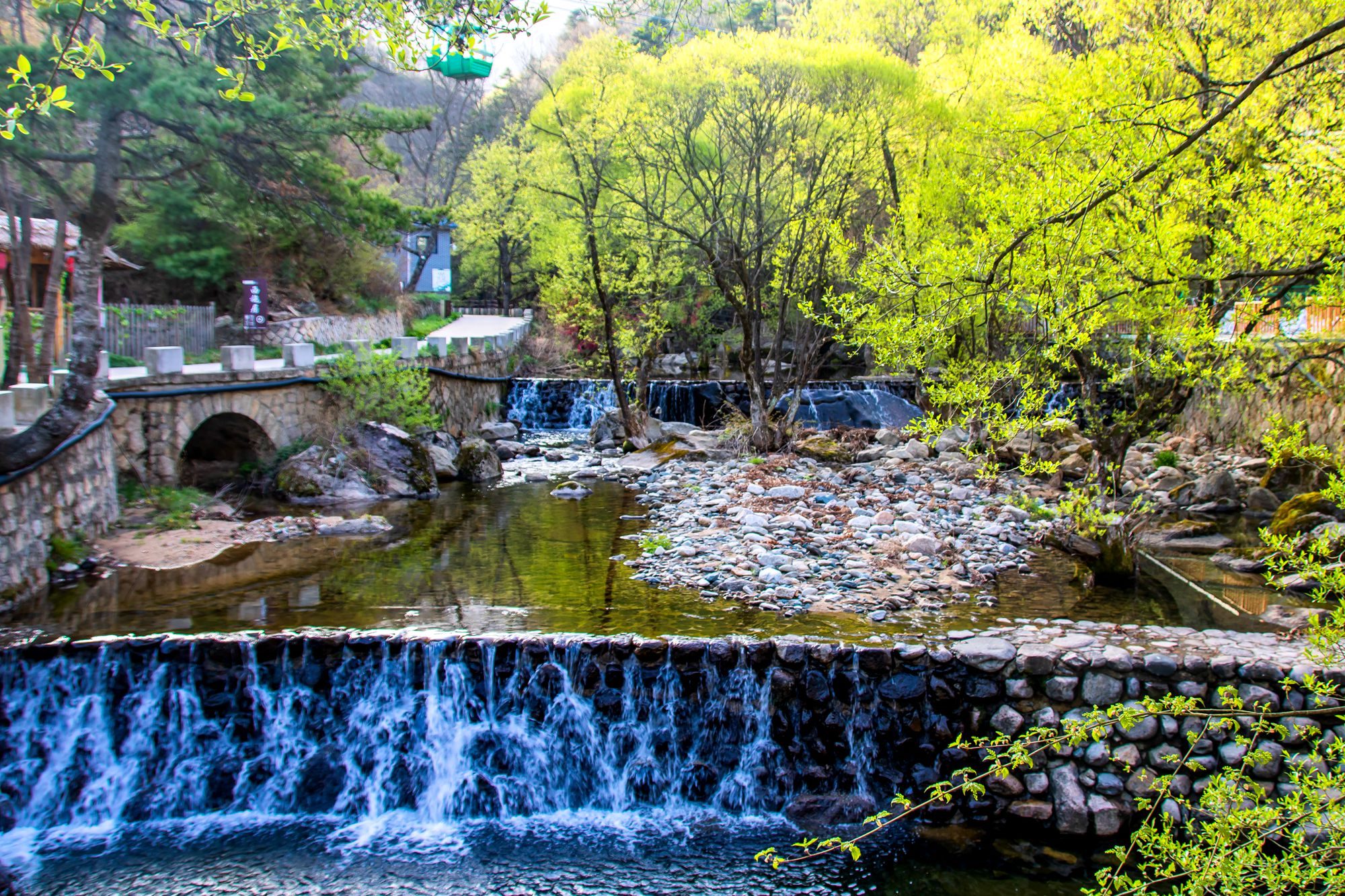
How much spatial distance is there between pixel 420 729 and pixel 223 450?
9.55 metres

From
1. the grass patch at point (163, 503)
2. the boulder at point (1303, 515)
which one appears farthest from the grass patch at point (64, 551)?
the boulder at point (1303, 515)

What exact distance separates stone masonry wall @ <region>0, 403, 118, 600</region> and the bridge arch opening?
2342 millimetres

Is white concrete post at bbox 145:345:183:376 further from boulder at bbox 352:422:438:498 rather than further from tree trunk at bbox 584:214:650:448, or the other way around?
tree trunk at bbox 584:214:650:448

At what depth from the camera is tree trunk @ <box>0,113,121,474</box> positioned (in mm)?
9109

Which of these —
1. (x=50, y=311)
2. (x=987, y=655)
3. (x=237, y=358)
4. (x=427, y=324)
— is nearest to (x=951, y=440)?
(x=987, y=655)

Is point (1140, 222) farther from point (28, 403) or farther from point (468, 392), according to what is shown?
point (468, 392)

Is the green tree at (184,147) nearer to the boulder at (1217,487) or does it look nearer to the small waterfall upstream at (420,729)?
the small waterfall upstream at (420,729)

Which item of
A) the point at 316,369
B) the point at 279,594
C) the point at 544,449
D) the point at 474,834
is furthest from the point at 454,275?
the point at 474,834

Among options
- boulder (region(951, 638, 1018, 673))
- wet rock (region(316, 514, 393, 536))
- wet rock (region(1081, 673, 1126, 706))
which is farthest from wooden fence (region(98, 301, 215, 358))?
wet rock (region(1081, 673, 1126, 706))

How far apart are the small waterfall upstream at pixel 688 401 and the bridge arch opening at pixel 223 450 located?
8524 millimetres

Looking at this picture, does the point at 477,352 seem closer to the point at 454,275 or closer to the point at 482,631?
the point at 482,631

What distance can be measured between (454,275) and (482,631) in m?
36.0

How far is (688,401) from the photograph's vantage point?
22.3 meters

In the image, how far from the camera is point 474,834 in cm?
650
